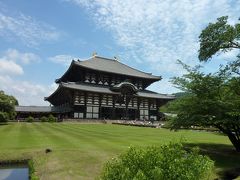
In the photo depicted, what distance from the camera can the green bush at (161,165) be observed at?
34.5 feet

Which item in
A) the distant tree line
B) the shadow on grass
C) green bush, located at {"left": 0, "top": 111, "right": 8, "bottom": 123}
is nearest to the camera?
the shadow on grass

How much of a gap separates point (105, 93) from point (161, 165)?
6676 cm

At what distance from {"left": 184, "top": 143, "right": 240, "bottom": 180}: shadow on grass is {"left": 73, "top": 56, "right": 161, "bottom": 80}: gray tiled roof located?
171 ft

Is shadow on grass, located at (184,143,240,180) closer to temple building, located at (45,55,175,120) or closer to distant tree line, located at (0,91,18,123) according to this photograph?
distant tree line, located at (0,91,18,123)

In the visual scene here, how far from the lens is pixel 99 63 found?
8812 centimetres

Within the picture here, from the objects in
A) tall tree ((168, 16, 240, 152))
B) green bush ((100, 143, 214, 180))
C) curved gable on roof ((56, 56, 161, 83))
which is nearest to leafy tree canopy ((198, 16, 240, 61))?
tall tree ((168, 16, 240, 152))

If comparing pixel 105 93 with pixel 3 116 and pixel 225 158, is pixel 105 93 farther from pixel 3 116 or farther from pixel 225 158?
pixel 225 158

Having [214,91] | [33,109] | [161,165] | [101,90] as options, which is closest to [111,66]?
[101,90]

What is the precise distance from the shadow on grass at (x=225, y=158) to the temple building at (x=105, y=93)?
45934mm

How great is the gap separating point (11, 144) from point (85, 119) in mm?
43319

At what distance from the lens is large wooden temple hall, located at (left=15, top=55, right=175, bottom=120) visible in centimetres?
7525

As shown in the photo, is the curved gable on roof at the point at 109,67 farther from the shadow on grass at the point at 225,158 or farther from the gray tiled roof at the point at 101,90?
the shadow on grass at the point at 225,158

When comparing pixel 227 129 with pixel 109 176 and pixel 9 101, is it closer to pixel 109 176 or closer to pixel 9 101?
pixel 109 176

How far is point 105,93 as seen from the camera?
77.4 meters
